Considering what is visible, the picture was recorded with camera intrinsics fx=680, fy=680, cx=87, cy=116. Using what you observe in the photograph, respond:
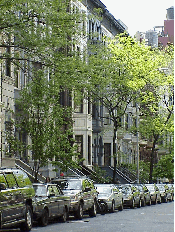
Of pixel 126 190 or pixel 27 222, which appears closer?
pixel 27 222

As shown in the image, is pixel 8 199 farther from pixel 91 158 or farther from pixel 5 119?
pixel 91 158

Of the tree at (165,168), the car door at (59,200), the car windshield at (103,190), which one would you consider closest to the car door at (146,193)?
the car windshield at (103,190)

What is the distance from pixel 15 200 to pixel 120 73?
30.1m

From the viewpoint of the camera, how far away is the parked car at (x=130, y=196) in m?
39.1

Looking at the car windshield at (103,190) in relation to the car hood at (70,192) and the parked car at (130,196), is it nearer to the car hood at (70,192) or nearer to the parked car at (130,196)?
the parked car at (130,196)

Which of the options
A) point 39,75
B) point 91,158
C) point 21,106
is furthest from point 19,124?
point 91,158

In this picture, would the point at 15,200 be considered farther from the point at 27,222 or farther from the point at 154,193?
the point at 154,193

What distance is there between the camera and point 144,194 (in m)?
44.0

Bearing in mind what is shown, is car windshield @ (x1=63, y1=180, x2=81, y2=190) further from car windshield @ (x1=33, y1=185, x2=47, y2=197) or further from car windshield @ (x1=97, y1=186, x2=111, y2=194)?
car windshield @ (x1=97, y1=186, x2=111, y2=194)

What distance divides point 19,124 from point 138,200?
392 inches

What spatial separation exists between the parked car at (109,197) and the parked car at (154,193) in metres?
11.2

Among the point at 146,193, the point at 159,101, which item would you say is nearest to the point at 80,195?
Result: the point at 146,193

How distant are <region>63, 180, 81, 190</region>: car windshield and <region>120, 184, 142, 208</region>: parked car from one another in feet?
31.6

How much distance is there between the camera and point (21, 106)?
3575 centimetres
